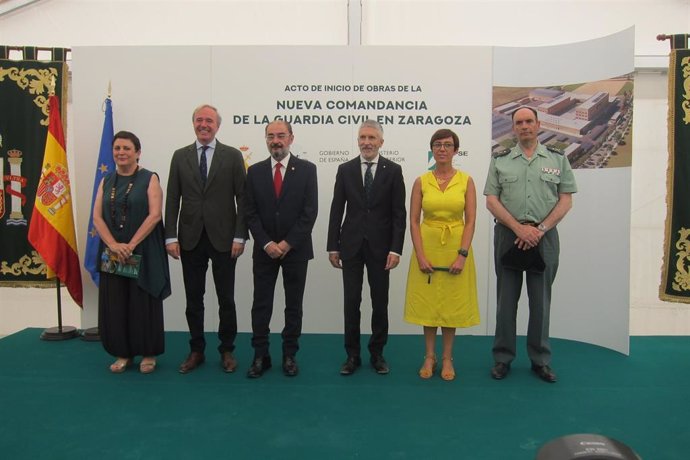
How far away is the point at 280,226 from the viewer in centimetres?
301

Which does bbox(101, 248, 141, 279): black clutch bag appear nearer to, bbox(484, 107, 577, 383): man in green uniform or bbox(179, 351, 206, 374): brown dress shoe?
bbox(179, 351, 206, 374): brown dress shoe

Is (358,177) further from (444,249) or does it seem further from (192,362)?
(192,362)

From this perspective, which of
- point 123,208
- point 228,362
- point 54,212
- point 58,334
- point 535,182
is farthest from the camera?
point 58,334

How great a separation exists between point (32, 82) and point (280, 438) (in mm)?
3528

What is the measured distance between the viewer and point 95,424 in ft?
7.85

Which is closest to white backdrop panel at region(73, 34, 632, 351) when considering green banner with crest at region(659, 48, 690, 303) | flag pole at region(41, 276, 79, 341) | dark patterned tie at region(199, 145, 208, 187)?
green banner with crest at region(659, 48, 690, 303)

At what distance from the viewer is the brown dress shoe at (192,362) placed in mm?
3135

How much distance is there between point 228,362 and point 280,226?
0.92m

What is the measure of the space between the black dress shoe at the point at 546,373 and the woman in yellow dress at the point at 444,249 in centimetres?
49

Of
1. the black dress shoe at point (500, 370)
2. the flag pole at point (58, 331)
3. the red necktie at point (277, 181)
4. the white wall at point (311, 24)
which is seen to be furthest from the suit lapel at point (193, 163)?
the white wall at point (311, 24)

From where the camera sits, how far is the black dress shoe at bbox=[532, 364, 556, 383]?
301 centimetres

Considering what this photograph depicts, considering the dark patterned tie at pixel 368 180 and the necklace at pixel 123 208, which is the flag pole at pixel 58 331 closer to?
the necklace at pixel 123 208

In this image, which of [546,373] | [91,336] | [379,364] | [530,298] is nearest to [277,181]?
[379,364]

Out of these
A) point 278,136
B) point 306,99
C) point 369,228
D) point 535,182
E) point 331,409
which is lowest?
point 331,409
